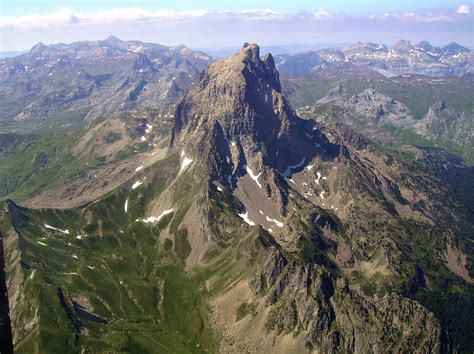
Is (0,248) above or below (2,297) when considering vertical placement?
above

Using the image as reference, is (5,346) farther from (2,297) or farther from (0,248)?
(0,248)

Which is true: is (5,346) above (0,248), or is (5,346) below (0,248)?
below

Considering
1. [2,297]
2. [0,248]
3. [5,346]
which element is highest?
[0,248]

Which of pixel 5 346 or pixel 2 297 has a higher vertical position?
pixel 2 297

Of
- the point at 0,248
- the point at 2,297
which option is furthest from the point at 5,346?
the point at 0,248
